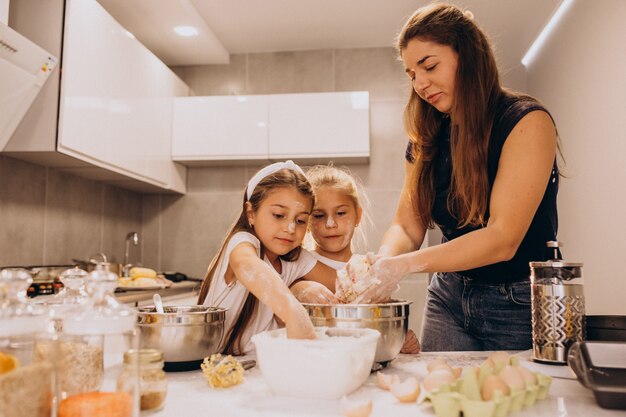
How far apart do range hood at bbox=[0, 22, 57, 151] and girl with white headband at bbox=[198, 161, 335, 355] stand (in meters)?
1.18

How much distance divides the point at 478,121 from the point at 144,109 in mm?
2372

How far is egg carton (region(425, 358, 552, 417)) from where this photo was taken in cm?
63

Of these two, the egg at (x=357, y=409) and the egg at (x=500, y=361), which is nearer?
the egg at (x=357, y=409)

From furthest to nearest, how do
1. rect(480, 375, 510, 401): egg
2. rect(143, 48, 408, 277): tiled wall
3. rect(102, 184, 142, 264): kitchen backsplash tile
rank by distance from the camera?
1. rect(143, 48, 408, 277): tiled wall
2. rect(102, 184, 142, 264): kitchen backsplash tile
3. rect(480, 375, 510, 401): egg

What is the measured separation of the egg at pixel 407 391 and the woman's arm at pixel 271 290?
0.59 ft

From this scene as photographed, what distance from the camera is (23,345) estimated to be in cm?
58

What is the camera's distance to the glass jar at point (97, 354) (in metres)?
0.59

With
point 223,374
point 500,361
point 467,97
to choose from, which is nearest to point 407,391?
point 500,361

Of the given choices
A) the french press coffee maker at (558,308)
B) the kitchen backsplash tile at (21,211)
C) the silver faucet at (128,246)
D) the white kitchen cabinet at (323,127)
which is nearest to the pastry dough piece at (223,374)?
the french press coffee maker at (558,308)

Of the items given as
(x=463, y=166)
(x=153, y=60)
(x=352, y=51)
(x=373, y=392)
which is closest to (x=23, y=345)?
(x=373, y=392)

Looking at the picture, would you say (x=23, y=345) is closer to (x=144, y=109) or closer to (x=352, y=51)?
(x=144, y=109)

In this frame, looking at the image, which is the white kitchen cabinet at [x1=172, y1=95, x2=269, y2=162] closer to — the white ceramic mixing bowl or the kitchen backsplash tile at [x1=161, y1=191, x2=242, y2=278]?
the kitchen backsplash tile at [x1=161, y1=191, x2=242, y2=278]

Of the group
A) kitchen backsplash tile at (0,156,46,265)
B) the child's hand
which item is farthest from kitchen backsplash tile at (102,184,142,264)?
the child's hand

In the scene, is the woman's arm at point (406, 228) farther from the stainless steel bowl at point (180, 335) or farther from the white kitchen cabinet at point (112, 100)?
the white kitchen cabinet at point (112, 100)
